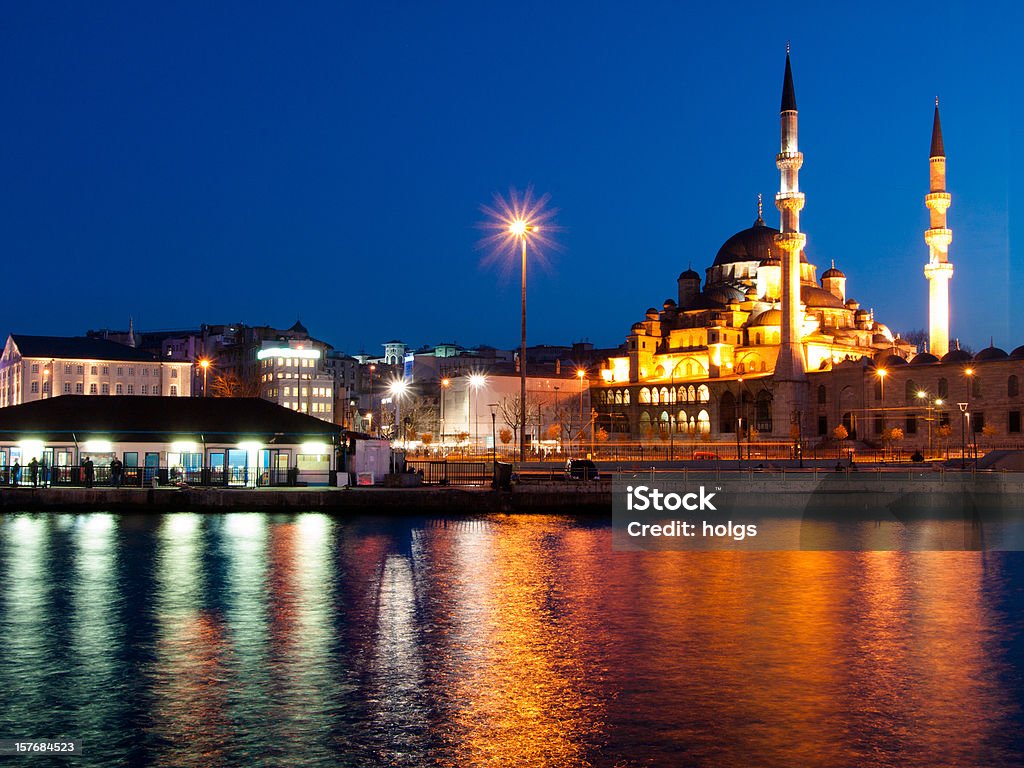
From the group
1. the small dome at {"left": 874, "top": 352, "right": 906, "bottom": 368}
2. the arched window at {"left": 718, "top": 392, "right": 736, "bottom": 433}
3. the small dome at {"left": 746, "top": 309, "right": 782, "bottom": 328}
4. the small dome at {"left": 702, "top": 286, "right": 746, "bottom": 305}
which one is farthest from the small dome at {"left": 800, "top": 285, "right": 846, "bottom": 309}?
the small dome at {"left": 874, "top": 352, "right": 906, "bottom": 368}

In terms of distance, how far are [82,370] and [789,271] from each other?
2111 inches

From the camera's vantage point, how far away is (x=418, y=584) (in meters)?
22.5

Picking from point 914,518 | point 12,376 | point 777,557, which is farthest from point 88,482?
point 12,376

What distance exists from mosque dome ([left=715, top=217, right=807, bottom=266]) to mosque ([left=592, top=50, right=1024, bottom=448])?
119mm

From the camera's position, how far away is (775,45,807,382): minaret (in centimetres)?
7200

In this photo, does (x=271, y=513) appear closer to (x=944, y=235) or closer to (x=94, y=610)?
(x=94, y=610)

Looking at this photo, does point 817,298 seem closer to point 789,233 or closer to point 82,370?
point 789,233

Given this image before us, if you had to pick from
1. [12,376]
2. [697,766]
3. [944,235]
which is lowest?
[697,766]

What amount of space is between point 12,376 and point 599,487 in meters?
63.7

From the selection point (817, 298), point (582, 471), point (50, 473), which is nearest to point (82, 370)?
point (50, 473)

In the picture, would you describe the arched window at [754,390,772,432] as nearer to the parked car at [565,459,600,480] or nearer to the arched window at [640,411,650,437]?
the arched window at [640,411,650,437]

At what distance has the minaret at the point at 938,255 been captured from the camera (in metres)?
73.7

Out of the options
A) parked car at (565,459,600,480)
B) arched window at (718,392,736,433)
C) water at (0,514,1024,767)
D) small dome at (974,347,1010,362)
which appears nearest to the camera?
water at (0,514,1024,767)

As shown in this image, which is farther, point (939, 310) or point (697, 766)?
point (939, 310)
